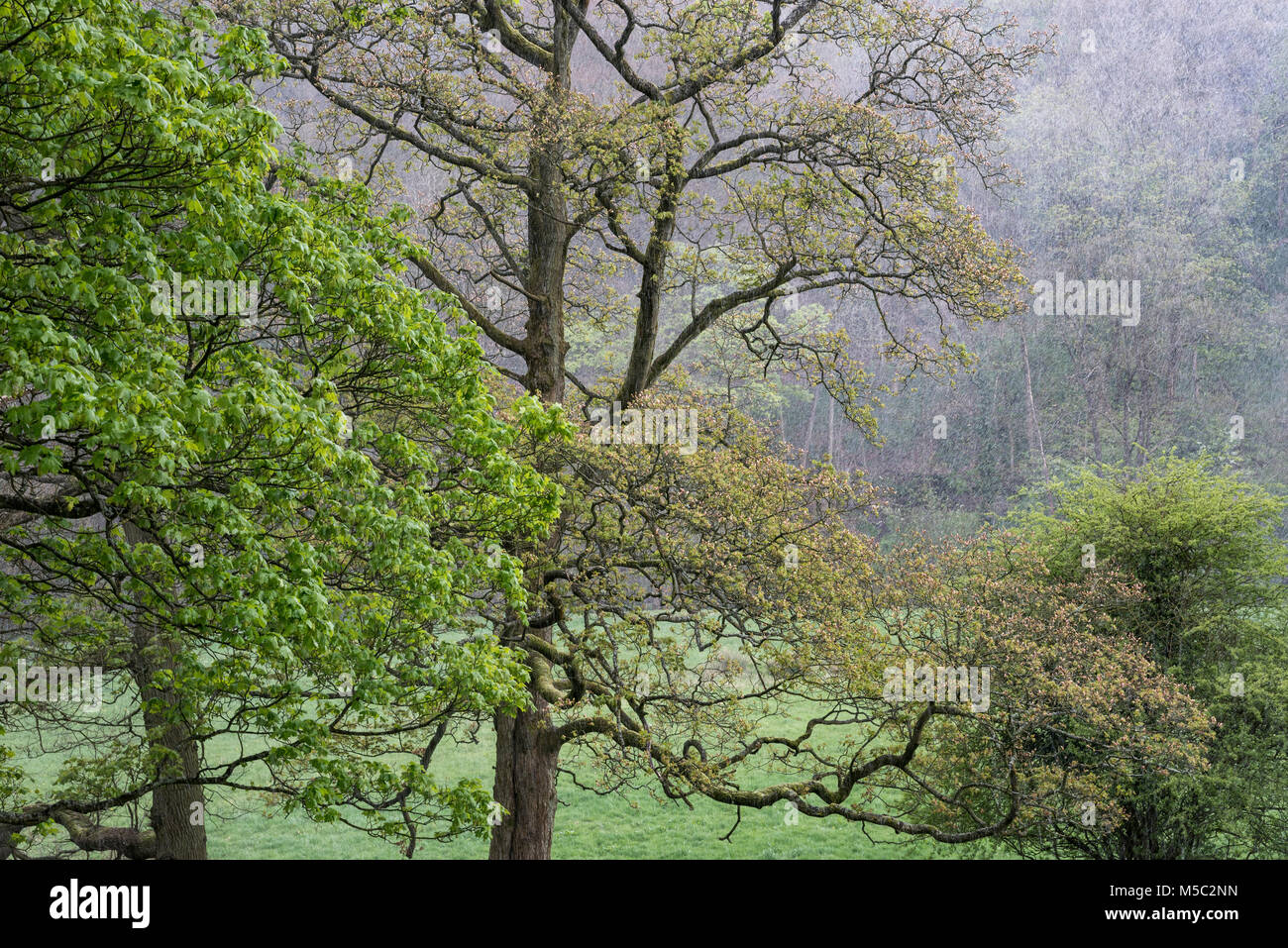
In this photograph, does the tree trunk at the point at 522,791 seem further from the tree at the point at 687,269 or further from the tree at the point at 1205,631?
the tree at the point at 1205,631

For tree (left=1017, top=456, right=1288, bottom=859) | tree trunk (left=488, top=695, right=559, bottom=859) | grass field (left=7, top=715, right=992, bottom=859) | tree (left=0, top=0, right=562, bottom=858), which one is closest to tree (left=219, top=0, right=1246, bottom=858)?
tree trunk (left=488, top=695, right=559, bottom=859)

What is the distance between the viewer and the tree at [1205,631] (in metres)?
12.8

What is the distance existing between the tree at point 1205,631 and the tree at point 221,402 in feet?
29.1

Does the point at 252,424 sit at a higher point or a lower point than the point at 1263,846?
higher


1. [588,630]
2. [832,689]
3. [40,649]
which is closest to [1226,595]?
[832,689]

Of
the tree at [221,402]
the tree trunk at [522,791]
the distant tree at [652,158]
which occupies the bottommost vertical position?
the tree trunk at [522,791]

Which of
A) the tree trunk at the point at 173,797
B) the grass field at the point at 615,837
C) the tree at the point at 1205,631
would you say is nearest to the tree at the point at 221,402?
the tree trunk at the point at 173,797

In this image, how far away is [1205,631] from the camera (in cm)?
1349

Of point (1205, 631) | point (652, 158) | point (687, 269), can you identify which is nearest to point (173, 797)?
point (687, 269)

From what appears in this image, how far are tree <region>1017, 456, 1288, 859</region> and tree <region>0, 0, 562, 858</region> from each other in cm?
886
